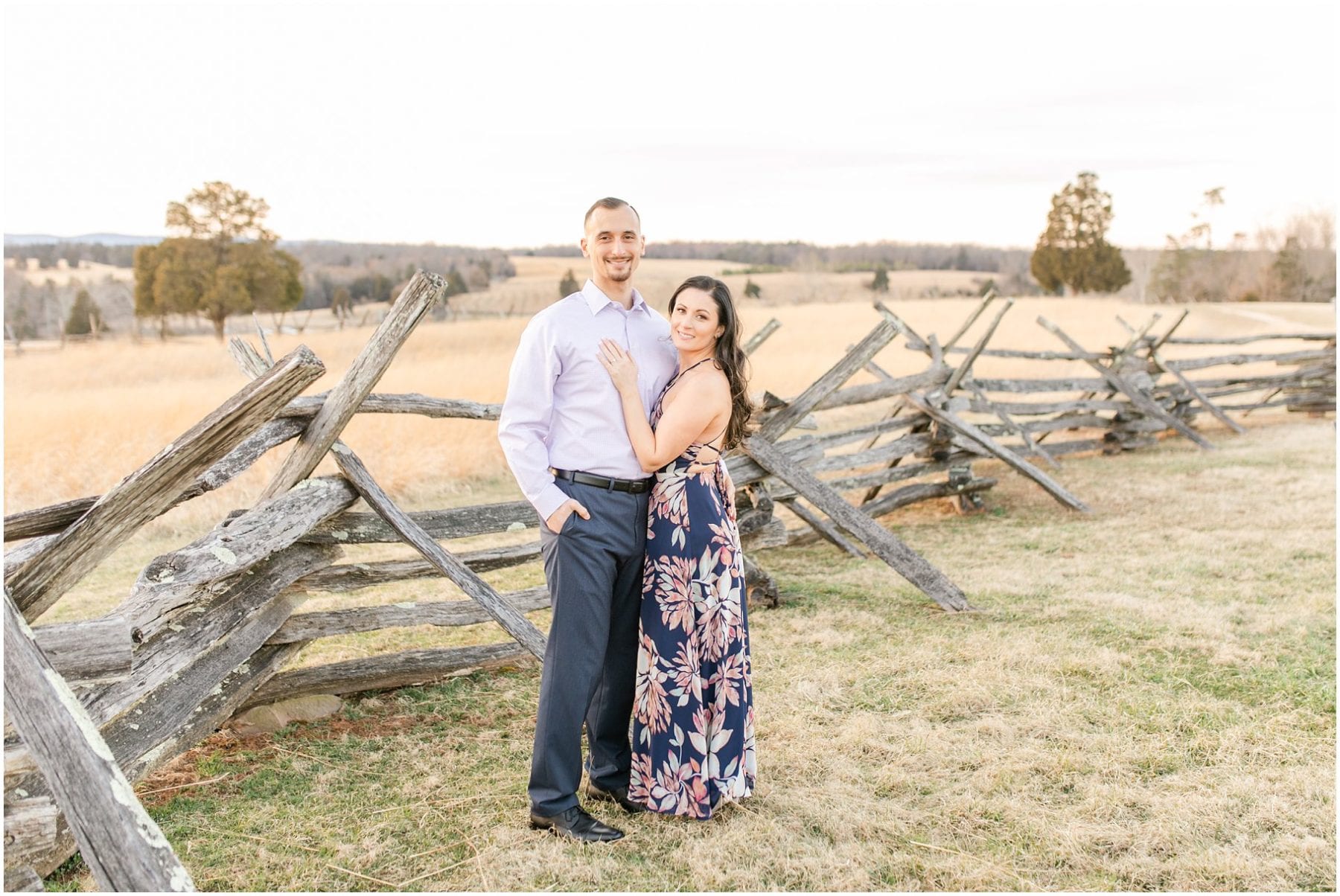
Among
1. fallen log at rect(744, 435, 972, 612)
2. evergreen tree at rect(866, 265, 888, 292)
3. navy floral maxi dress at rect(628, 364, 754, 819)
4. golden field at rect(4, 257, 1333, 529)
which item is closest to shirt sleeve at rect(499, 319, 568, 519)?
navy floral maxi dress at rect(628, 364, 754, 819)

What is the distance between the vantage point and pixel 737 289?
47.4 meters

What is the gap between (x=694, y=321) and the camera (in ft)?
10.6

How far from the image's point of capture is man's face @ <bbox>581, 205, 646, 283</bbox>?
3189mm

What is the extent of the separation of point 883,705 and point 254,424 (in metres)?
2.88

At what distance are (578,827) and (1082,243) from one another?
172 feet

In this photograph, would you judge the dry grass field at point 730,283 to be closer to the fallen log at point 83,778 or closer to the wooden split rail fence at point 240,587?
the wooden split rail fence at point 240,587

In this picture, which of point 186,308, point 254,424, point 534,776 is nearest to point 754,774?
point 534,776

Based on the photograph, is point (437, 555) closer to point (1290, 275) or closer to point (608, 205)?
point (608, 205)

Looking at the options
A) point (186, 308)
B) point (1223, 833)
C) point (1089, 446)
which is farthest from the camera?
point (186, 308)

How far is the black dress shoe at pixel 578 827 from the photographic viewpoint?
318 centimetres

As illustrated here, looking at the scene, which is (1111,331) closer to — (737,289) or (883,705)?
(737,289)

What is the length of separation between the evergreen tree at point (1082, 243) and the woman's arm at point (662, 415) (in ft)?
168

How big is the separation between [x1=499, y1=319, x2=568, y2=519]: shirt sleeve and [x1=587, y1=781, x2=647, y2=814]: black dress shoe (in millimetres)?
1055

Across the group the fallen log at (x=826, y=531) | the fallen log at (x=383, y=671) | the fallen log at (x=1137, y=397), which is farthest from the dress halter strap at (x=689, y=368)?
the fallen log at (x=1137, y=397)
